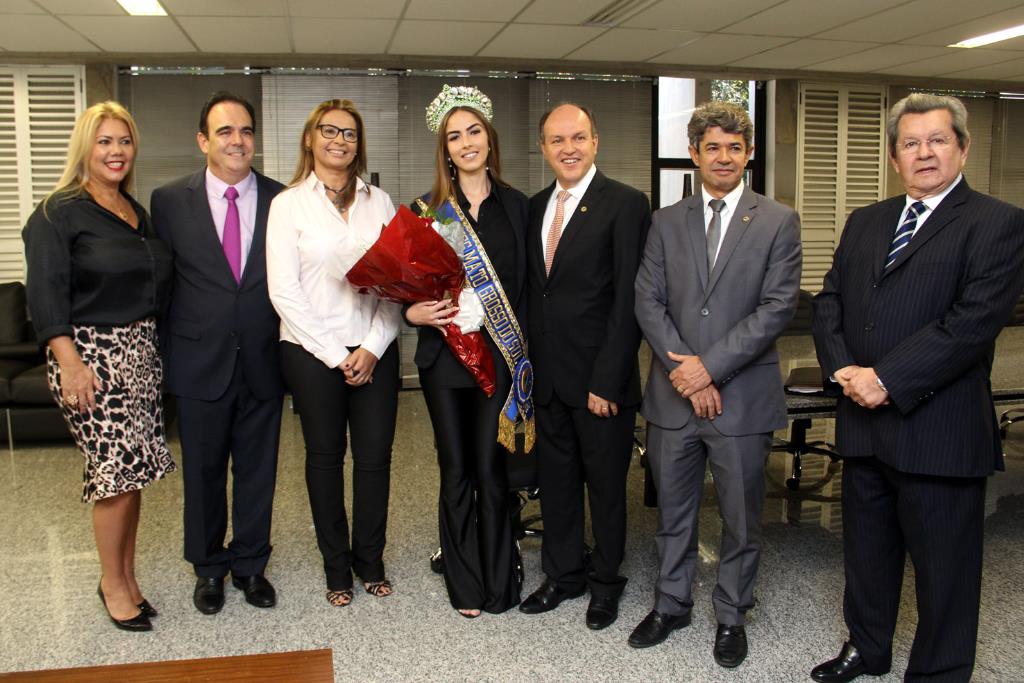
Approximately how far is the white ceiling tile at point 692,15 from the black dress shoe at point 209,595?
4169 mm

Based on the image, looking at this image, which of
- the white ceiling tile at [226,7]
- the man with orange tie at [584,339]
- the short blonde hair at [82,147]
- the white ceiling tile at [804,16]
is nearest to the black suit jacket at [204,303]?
the short blonde hair at [82,147]

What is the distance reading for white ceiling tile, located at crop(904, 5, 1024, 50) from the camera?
592 cm

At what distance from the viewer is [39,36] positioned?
606 centimetres

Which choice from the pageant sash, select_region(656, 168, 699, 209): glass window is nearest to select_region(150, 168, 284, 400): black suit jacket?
the pageant sash

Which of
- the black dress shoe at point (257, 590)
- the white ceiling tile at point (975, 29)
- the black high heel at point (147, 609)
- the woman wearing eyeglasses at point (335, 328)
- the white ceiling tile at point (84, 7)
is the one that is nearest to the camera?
the woman wearing eyeglasses at point (335, 328)

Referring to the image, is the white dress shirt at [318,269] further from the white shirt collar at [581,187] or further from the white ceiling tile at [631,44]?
the white ceiling tile at [631,44]

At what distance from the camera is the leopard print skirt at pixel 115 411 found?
2.84 meters

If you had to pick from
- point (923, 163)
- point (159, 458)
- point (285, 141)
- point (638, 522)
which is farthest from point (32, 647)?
point (285, 141)

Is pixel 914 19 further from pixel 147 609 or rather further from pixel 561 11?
pixel 147 609

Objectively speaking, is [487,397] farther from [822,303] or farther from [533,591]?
[822,303]

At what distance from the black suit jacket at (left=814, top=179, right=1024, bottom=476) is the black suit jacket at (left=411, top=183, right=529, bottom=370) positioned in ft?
3.37

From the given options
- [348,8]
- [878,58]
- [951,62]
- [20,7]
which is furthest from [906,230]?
[951,62]

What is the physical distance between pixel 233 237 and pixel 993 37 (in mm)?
6070

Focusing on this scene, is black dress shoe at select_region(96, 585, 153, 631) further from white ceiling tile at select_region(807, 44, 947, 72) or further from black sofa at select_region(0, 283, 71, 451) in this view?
white ceiling tile at select_region(807, 44, 947, 72)
